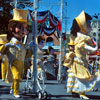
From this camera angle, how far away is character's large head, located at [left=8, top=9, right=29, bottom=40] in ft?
21.2

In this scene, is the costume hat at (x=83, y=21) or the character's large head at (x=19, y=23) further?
the costume hat at (x=83, y=21)

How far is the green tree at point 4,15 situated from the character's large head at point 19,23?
10474 mm

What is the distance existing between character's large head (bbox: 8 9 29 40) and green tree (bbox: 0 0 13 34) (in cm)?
1047

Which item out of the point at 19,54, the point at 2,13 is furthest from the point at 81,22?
the point at 2,13

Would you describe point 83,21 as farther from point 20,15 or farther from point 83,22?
point 20,15

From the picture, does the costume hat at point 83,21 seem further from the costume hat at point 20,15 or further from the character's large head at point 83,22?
the costume hat at point 20,15

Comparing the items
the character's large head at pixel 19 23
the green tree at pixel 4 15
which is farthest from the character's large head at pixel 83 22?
the green tree at pixel 4 15

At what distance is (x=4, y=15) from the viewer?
17.6 metres

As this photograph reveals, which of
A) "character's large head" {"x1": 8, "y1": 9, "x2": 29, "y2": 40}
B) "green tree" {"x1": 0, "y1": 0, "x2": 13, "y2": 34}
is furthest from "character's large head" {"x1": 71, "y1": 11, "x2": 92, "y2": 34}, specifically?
"green tree" {"x1": 0, "y1": 0, "x2": 13, "y2": 34}

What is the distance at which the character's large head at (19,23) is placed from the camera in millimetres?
6473

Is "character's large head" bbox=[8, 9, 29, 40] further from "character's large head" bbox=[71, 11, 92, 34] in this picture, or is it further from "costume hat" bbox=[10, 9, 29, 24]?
"character's large head" bbox=[71, 11, 92, 34]

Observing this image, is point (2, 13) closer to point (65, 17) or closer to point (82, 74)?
point (65, 17)

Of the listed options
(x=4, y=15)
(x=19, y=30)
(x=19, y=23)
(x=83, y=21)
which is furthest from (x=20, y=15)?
(x=4, y=15)

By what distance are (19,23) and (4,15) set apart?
11399 millimetres
